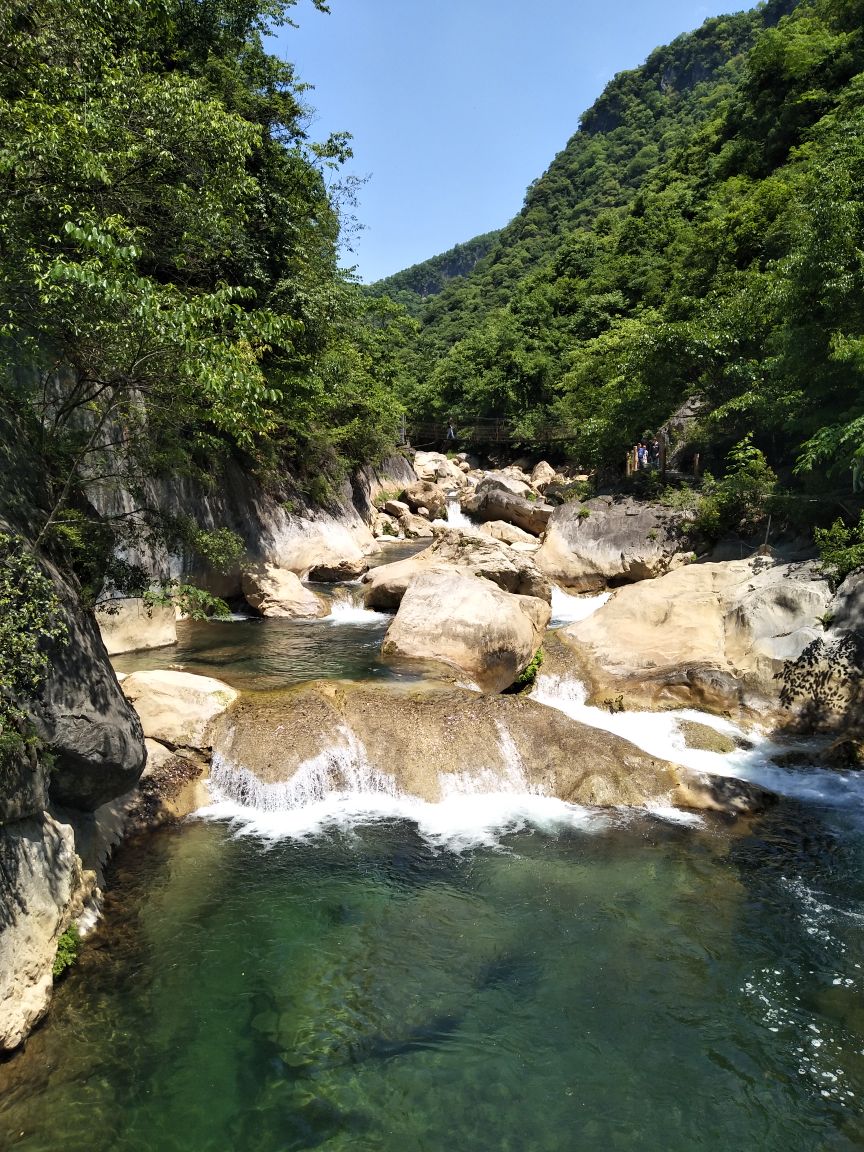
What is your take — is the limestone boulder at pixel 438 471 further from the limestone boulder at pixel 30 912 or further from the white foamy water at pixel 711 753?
the limestone boulder at pixel 30 912

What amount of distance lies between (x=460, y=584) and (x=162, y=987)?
9243 millimetres

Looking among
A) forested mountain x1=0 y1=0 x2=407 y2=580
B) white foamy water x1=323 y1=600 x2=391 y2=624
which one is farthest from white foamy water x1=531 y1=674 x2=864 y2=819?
forested mountain x1=0 y1=0 x2=407 y2=580

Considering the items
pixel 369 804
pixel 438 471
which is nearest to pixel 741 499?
pixel 369 804

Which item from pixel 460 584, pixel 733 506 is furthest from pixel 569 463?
pixel 460 584

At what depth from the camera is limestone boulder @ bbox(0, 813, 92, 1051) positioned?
5285mm

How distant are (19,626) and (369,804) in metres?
5.51

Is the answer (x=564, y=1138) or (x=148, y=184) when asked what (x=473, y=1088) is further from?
(x=148, y=184)

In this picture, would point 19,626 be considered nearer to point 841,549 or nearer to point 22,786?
point 22,786

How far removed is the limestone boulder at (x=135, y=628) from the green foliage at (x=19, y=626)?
324 inches

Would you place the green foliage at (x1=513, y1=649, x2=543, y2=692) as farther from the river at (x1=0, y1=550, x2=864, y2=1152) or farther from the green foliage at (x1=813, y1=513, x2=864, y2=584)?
the green foliage at (x1=813, y1=513, x2=864, y2=584)

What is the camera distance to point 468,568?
54.2ft

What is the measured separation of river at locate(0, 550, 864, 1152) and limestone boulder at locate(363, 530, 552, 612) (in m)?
8.31

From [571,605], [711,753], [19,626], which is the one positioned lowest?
[711,753]

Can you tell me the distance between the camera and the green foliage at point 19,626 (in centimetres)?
542
